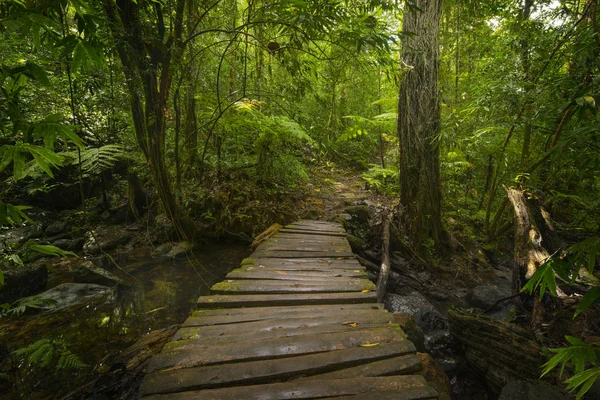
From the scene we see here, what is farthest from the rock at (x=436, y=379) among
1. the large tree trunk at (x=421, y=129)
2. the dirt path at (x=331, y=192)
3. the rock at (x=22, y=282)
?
the rock at (x=22, y=282)

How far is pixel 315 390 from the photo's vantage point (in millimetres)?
1722

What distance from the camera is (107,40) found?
3309 millimetres

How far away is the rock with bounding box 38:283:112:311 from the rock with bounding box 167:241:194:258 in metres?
1.24

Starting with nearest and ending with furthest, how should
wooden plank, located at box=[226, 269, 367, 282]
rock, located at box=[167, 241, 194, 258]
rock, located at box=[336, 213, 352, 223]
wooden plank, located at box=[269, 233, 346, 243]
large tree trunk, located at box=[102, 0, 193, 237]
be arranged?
1. wooden plank, located at box=[226, 269, 367, 282]
2. large tree trunk, located at box=[102, 0, 193, 237]
3. wooden plank, located at box=[269, 233, 346, 243]
4. rock, located at box=[167, 241, 194, 258]
5. rock, located at box=[336, 213, 352, 223]

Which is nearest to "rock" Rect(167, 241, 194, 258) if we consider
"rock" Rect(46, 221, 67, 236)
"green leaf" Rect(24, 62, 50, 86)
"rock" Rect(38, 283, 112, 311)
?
"rock" Rect(38, 283, 112, 311)

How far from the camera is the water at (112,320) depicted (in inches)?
121

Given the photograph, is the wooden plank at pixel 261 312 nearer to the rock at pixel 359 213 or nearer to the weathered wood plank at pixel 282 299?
the weathered wood plank at pixel 282 299

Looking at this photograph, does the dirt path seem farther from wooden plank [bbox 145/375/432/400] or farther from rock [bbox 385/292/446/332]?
wooden plank [bbox 145/375/432/400]

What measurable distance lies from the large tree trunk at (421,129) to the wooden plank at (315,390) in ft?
14.1

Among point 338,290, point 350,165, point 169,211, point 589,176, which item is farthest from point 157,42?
point 350,165

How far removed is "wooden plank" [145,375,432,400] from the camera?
Answer: 1665mm

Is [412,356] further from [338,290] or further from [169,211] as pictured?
[169,211]

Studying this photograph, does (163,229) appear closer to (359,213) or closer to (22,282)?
(22,282)

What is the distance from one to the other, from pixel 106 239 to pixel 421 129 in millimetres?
7190
